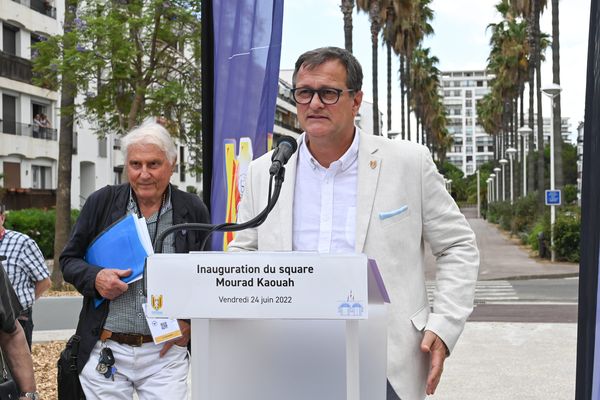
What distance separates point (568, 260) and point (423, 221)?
2601cm

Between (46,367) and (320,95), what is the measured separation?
6.47 m

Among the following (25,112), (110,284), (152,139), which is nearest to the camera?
(110,284)

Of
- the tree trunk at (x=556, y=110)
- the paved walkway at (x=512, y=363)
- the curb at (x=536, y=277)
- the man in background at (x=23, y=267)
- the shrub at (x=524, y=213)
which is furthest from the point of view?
the shrub at (x=524, y=213)

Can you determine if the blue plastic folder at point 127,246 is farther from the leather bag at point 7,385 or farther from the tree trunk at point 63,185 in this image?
the tree trunk at point 63,185

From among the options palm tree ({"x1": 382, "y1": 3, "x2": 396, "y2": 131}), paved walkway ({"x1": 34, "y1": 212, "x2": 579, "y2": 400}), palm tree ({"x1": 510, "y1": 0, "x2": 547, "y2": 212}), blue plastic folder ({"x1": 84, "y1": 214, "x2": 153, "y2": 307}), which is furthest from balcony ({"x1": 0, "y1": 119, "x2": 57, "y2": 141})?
blue plastic folder ({"x1": 84, "y1": 214, "x2": 153, "y2": 307})

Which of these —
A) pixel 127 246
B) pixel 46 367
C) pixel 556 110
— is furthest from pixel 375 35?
pixel 127 246

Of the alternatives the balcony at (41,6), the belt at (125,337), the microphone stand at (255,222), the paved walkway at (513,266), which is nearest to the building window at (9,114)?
the balcony at (41,6)

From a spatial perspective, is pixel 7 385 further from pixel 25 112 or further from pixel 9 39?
pixel 25 112

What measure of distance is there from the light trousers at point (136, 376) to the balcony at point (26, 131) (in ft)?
120

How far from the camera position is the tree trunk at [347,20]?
26.2m

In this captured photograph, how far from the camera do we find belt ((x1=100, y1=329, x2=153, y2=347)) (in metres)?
4.03

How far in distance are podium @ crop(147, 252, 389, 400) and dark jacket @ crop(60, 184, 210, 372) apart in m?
1.62

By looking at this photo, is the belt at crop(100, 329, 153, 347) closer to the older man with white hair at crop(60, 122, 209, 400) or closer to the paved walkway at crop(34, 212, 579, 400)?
the older man with white hair at crop(60, 122, 209, 400)

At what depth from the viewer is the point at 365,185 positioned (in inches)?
124
